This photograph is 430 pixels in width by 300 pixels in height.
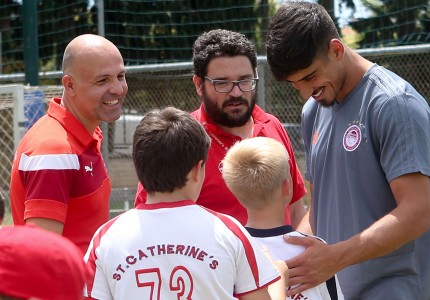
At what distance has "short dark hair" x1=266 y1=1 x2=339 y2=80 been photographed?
321 cm

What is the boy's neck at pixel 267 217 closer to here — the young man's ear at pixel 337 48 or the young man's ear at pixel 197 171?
the young man's ear at pixel 197 171

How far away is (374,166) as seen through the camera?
3.19m

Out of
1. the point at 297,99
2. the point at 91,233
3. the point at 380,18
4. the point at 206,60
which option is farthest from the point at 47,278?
the point at 380,18

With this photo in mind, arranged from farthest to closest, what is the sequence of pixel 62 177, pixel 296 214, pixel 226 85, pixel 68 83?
pixel 296 214 → pixel 226 85 → pixel 68 83 → pixel 62 177

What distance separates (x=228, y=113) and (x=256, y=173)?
44.0 inches

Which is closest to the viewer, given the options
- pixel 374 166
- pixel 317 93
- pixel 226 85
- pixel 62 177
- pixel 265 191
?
pixel 265 191

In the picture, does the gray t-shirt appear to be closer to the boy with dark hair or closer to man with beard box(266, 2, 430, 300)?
man with beard box(266, 2, 430, 300)

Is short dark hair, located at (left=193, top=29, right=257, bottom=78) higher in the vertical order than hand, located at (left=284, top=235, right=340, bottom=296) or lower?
higher

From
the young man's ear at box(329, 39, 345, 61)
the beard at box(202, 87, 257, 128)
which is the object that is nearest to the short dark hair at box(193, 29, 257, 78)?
the beard at box(202, 87, 257, 128)

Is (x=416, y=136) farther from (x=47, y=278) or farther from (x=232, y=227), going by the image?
(x=47, y=278)

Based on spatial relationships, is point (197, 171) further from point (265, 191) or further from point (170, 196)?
point (265, 191)

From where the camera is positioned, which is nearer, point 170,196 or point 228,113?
point 170,196

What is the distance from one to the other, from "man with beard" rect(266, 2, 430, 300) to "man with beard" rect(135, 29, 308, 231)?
2.34 feet

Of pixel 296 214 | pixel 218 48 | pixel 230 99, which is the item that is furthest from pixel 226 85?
pixel 296 214
